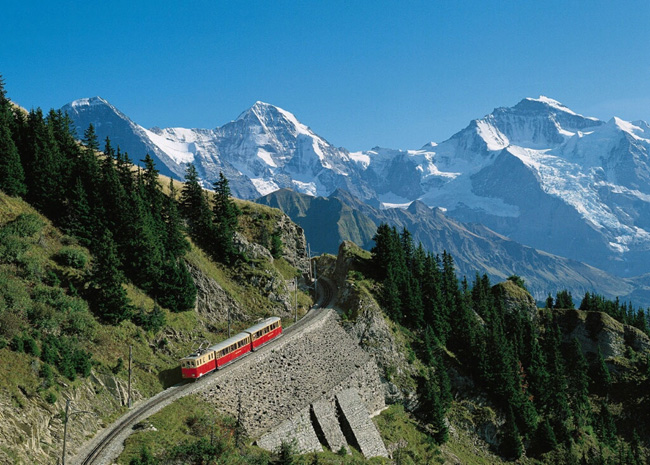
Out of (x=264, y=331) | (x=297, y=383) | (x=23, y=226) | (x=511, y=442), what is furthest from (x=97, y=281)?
(x=511, y=442)

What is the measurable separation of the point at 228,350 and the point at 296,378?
10421 millimetres

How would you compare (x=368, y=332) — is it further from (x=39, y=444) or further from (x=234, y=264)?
(x=39, y=444)

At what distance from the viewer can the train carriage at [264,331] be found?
2660 inches

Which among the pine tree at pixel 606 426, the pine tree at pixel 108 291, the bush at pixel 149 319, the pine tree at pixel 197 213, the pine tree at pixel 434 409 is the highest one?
the pine tree at pixel 197 213

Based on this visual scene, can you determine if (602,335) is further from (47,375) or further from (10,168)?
(10,168)

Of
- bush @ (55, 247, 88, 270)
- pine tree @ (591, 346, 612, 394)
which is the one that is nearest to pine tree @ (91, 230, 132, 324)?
bush @ (55, 247, 88, 270)

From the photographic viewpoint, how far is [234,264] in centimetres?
8869

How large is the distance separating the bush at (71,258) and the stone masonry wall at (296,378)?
23.3m

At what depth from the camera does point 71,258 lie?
61938 mm

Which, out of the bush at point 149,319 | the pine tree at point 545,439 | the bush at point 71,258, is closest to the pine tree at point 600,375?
the pine tree at point 545,439

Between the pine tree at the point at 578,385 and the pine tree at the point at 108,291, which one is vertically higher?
the pine tree at the point at 108,291

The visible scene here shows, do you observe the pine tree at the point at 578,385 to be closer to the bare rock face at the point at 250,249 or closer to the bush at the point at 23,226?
the bare rock face at the point at 250,249

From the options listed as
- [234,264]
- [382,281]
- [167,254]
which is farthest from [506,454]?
[167,254]

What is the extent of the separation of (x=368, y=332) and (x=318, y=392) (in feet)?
63.7
